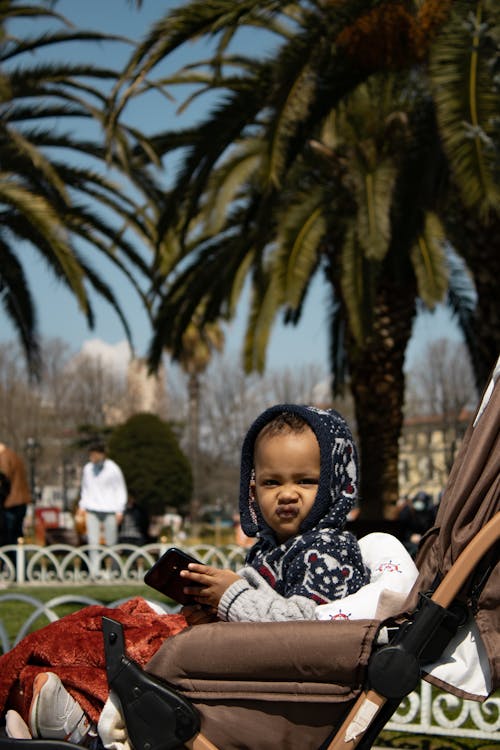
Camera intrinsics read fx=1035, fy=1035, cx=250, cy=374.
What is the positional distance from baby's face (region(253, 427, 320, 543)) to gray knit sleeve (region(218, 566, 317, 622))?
0.83ft

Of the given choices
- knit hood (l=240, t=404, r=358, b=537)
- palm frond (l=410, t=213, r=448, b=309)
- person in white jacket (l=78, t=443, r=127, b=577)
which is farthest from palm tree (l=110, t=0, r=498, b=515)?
knit hood (l=240, t=404, r=358, b=537)

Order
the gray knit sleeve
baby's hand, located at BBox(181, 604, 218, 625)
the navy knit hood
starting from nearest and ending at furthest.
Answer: the gray knit sleeve
the navy knit hood
baby's hand, located at BBox(181, 604, 218, 625)

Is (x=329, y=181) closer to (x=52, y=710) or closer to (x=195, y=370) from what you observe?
(x=52, y=710)

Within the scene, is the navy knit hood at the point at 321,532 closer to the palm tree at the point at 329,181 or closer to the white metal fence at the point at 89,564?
the palm tree at the point at 329,181

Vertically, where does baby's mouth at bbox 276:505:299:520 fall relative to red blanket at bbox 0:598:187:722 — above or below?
above

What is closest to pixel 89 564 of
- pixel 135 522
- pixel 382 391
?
pixel 135 522

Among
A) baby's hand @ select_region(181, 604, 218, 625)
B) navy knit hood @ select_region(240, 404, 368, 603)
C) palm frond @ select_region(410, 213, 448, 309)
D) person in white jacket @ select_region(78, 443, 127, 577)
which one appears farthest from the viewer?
palm frond @ select_region(410, 213, 448, 309)

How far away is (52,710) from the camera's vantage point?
257cm

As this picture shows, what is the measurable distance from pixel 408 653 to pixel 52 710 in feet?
3.01

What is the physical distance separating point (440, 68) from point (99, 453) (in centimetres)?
585

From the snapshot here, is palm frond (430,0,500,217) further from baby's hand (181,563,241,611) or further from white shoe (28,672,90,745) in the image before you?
white shoe (28,672,90,745)

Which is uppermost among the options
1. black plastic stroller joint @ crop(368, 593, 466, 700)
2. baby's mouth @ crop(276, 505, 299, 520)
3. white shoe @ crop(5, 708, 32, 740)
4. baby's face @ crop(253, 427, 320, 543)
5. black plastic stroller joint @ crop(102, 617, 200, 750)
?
baby's face @ crop(253, 427, 320, 543)

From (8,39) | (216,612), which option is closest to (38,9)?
(8,39)

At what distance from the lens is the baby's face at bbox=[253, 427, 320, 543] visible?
9.07 ft
